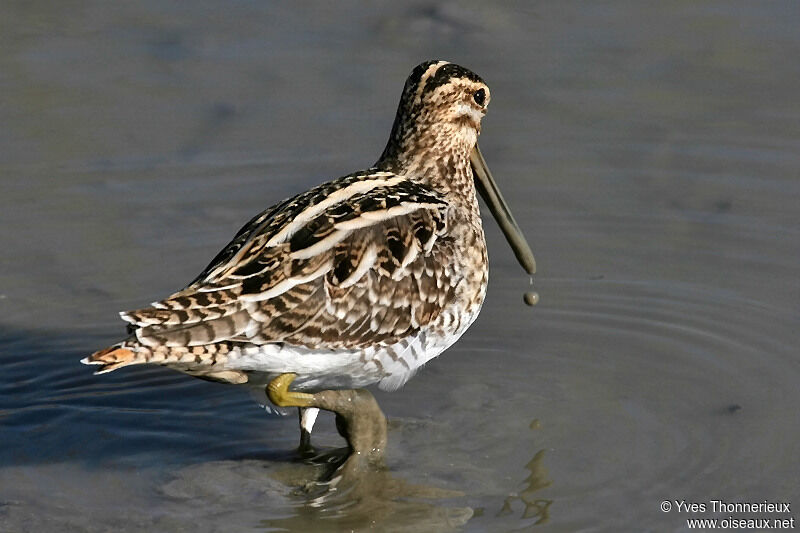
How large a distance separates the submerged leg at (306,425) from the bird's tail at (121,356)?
4.40ft

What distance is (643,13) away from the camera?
12.0 metres

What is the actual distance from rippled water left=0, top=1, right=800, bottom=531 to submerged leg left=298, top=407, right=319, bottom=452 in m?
0.13

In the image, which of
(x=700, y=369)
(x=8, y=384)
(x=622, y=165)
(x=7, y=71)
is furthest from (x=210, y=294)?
(x=7, y=71)

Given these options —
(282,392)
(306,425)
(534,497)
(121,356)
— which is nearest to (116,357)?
(121,356)

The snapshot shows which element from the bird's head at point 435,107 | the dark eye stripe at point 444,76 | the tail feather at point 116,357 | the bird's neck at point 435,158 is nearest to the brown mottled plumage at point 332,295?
the tail feather at point 116,357

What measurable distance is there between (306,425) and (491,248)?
240cm

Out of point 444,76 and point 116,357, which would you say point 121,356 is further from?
point 444,76

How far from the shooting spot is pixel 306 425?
814 cm

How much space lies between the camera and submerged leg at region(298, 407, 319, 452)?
26.6ft

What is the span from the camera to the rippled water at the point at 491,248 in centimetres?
774

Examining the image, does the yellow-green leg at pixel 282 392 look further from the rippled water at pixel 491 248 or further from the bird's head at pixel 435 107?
the bird's head at pixel 435 107

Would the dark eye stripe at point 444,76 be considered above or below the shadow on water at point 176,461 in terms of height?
above

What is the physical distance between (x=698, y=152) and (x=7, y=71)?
525 cm

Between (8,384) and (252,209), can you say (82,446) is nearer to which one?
(8,384)
